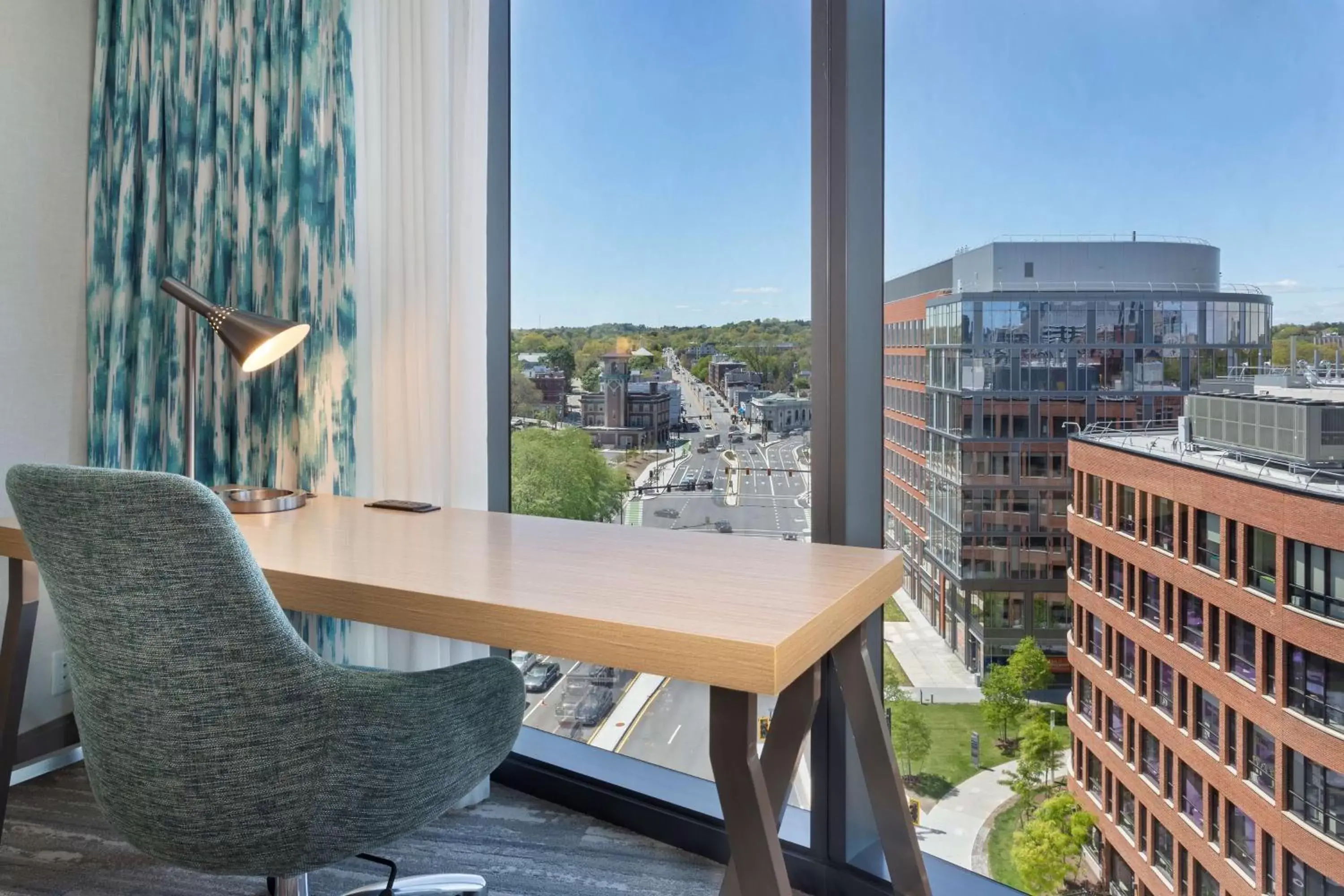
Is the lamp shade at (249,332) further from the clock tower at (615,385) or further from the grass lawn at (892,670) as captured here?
the grass lawn at (892,670)

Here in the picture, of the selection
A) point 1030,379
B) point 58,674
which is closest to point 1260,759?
point 1030,379

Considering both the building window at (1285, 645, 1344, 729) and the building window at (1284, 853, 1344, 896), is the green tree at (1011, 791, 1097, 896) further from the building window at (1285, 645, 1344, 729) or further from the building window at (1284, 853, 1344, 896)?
the building window at (1285, 645, 1344, 729)

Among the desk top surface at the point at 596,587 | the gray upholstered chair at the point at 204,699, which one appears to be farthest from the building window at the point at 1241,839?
the gray upholstered chair at the point at 204,699

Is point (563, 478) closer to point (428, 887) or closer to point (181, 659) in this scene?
point (428, 887)

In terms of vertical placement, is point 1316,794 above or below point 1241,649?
below

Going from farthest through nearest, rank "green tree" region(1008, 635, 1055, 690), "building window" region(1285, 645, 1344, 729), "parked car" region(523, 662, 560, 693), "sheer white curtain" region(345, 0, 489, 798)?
"parked car" region(523, 662, 560, 693) < "sheer white curtain" region(345, 0, 489, 798) < "green tree" region(1008, 635, 1055, 690) < "building window" region(1285, 645, 1344, 729)

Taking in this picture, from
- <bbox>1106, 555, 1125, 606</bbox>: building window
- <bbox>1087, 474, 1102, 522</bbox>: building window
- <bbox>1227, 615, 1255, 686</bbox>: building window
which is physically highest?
<bbox>1087, 474, 1102, 522</bbox>: building window

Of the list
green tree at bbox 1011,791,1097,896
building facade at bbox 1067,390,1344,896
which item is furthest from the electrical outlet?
building facade at bbox 1067,390,1344,896
